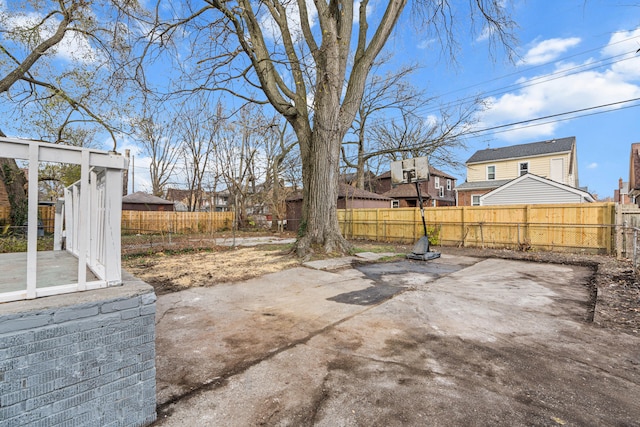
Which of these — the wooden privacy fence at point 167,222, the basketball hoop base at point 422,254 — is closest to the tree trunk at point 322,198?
the basketball hoop base at point 422,254

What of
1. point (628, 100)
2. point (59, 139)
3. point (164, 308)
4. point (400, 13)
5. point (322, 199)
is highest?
point (400, 13)

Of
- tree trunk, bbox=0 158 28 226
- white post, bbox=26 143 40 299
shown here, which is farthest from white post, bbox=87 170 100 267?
tree trunk, bbox=0 158 28 226

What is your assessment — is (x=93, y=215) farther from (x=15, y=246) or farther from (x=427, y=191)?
(x=427, y=191)

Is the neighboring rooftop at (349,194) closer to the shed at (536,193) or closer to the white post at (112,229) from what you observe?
the shed at (536,193)

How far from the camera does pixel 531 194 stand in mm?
17453

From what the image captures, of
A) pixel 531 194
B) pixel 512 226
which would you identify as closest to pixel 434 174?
pixel 531 194

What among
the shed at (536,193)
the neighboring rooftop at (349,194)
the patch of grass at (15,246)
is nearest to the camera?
→ the patch of grass at (15,246)

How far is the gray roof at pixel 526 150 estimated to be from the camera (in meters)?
21.2

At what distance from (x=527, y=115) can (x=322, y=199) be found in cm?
995

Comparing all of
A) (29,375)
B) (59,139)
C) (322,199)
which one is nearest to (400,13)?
(322,199)

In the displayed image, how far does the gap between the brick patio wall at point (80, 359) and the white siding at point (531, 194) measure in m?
20.4

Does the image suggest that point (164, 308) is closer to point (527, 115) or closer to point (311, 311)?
point (311, 311)

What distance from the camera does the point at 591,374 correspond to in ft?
7.69

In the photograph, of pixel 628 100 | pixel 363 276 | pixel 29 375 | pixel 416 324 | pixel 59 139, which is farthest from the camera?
pixel 59 139
